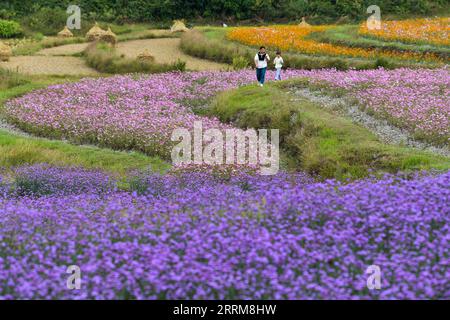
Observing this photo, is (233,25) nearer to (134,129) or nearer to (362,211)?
(134,129)

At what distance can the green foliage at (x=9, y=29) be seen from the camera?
1818 inches

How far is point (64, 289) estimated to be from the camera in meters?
6.79

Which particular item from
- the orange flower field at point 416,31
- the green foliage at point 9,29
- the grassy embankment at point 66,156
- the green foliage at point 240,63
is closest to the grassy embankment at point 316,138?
the grassy embankment at point 66,156

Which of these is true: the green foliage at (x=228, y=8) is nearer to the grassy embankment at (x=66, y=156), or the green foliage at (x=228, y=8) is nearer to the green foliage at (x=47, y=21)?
the green foliage at (x=47, y=21)

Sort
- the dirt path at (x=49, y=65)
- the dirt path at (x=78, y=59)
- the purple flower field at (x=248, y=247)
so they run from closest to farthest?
the purple flower field at (x=248, y=247), the dirt path at (x=49, y=65), the dirt path at (x=78, y=59)

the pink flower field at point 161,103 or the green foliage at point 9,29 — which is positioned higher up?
the green foliage at point 9,29

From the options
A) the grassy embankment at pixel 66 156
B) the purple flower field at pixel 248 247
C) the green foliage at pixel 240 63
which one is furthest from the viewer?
the green foliage at pixel 240 63

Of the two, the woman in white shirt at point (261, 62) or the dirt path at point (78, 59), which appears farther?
the dirt path at point (78, 59)

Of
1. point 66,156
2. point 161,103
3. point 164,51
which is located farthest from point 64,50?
point 66,156

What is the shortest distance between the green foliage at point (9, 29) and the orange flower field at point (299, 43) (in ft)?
42.2

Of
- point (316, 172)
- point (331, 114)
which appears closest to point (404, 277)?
point (316, 172)

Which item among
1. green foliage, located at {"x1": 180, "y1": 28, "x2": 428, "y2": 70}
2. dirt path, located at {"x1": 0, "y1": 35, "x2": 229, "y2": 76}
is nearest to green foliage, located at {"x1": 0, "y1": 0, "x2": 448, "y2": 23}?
green foliage, located at {"x1": 180, "y1": 28, "x2": 428, "y2": 70}

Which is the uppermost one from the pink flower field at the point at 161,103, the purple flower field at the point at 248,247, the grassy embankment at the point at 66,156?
the purple flower field at the point at 248,247
